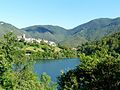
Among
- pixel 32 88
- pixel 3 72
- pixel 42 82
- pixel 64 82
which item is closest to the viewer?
pixel 64 82

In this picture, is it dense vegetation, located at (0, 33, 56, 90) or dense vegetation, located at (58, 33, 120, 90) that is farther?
dense vegetation, located at (0, 33, 56, 90)

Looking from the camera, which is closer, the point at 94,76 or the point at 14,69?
the point at 94,76

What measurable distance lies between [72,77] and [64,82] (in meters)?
1.55

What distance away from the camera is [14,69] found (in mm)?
59469

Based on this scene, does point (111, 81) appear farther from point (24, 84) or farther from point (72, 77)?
point (24, 84)

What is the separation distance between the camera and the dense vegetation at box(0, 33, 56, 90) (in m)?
53.4

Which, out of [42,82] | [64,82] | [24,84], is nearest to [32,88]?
[24,84]

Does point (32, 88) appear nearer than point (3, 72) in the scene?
No

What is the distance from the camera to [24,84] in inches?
2202

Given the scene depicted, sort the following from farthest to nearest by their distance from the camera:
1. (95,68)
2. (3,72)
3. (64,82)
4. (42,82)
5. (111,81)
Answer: (42,82) → (3,72) → (64,82) → (95,68) → (111,81)

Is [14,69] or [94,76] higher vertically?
[94,76]

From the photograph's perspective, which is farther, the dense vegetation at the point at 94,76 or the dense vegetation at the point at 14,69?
the dense vegetation at the point at 14,69

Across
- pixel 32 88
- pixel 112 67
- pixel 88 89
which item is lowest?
pixel 32 88

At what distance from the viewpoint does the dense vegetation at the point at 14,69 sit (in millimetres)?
53400
